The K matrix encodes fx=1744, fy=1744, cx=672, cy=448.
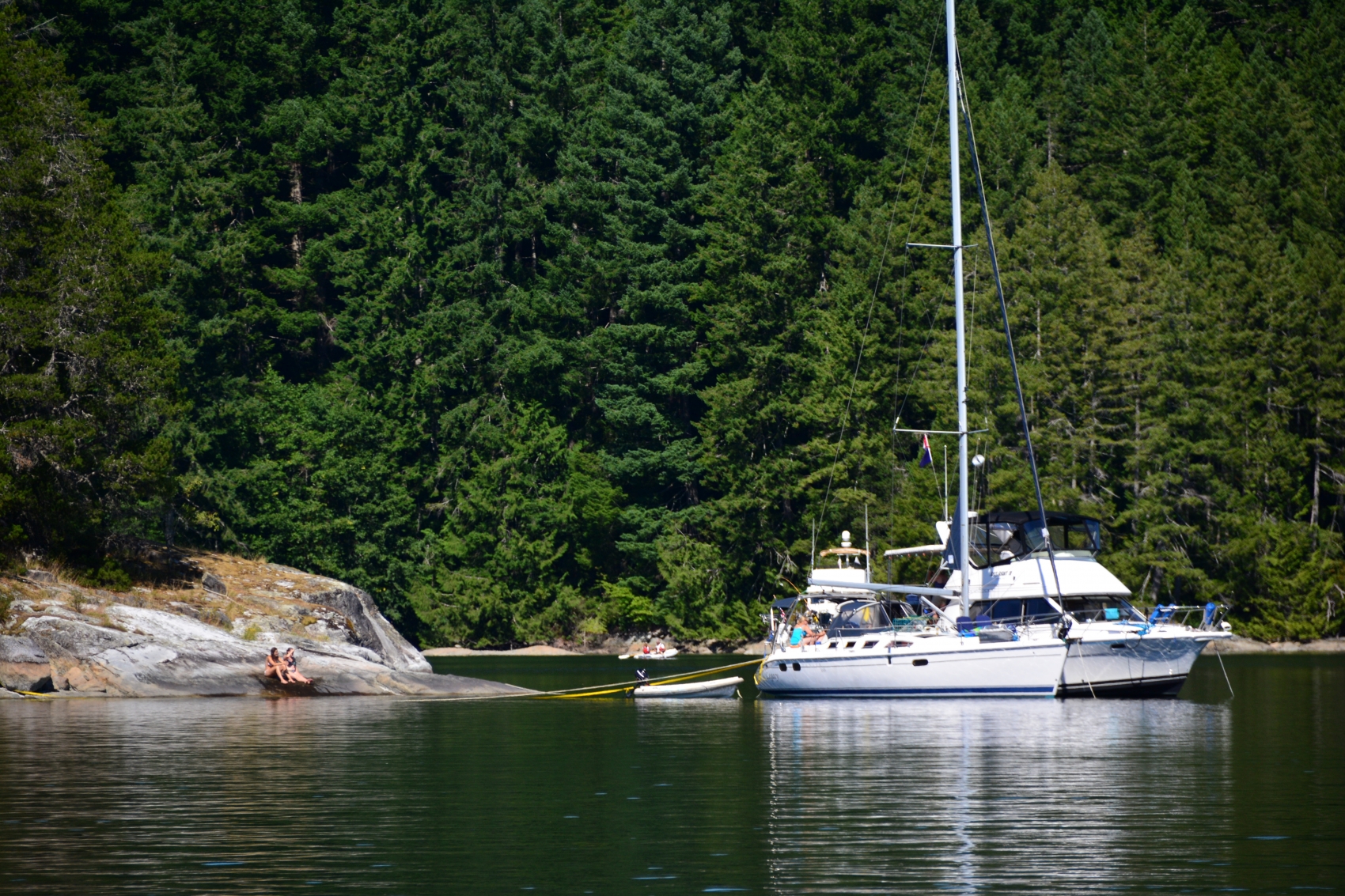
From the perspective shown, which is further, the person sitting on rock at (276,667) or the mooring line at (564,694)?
the mooring line at (564,694)

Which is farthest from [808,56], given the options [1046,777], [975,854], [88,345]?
[975,854]

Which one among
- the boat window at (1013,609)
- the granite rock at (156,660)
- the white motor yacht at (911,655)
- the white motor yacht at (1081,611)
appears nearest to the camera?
the white motor yacht at (911,655)

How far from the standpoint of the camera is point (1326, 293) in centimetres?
7831

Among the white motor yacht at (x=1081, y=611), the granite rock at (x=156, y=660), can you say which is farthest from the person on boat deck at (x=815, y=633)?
the granite rock at (x=156, y=660)

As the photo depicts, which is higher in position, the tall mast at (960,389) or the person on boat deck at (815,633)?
the tall mast at (960,389)

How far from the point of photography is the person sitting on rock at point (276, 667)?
4691 centimetres

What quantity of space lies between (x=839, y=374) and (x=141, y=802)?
5936 cm

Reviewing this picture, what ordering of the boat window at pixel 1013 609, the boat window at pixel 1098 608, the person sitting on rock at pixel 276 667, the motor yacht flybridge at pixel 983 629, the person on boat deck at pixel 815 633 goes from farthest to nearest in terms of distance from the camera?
the person sitting on rock at pixel 276 667, the person on boat deck at pixel 815 633, the boat window at pixel 1013 609, the boat window at pixel 1098 608, the motor yacht flybridge at pixel 983 629

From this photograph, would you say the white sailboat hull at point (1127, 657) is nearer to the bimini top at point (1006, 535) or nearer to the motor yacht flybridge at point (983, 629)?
the motor yacht flybridge at point (983, 629)

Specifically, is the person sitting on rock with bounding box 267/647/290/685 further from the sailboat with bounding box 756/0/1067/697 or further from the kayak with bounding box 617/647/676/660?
the kayak with bounding box 617/647/676/660

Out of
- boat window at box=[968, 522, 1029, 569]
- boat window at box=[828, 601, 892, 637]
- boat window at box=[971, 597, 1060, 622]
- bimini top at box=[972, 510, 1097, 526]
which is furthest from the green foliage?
boat window at box=[971, 597, 1060, 622]

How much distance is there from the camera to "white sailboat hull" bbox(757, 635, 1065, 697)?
42.3 meters

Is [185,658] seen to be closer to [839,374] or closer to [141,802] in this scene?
[141,802]

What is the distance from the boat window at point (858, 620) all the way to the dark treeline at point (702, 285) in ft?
87.9
